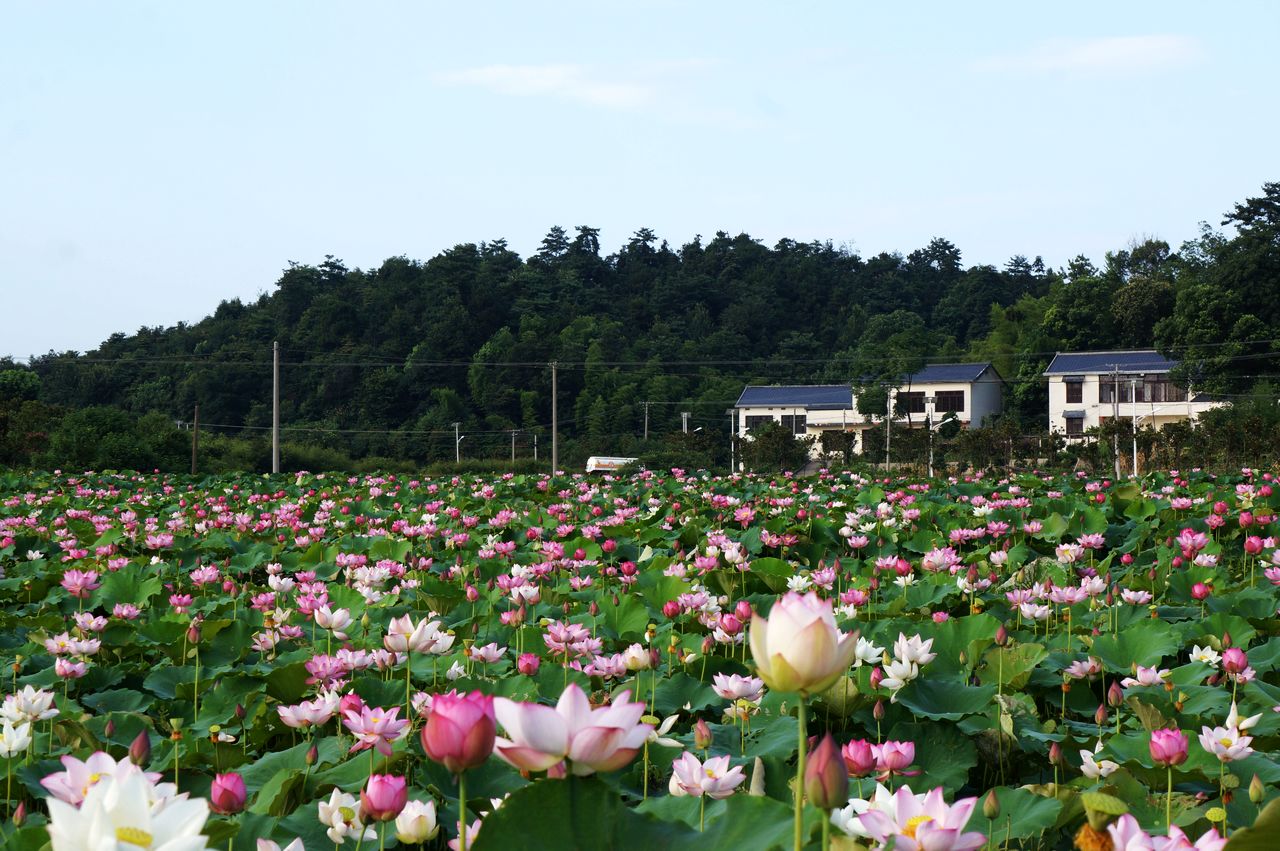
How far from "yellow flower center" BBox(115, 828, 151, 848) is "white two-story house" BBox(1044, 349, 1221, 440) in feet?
154

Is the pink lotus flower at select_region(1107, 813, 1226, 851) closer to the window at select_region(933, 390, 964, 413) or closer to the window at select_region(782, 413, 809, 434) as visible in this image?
the window at select_region(933, 390, 964, 413)

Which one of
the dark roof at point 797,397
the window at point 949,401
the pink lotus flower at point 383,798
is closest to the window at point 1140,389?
the window at point 949,401

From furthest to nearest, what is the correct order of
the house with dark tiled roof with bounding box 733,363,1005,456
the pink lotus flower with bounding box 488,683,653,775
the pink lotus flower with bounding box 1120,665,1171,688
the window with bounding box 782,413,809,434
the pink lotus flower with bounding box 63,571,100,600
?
1. the window with bounding box 782,413,809,434
2. the house with dark tiled roof with bounding box 733,363,1005,456
3. the pink lotus flower with bounding box 63,571,100,600
4. the pink lotus flower with bounding box 1120,665,1171,688
5. the pink lotus flower with bounding box 488,683,653,775

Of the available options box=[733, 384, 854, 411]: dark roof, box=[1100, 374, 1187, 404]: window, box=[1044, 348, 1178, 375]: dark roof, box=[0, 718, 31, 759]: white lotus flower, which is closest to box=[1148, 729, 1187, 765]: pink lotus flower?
box=[0, 718, 31, 759]: white lotus flower

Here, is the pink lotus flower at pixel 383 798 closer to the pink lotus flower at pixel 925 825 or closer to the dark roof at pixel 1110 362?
the pink lotus flower at pixel 925 825

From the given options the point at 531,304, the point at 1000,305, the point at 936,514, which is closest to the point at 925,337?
the point at 1000,305

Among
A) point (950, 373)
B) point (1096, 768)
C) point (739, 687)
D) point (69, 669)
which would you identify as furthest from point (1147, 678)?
point (950, 373)

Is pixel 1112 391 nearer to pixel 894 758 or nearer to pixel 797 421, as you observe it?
pixel 797 421

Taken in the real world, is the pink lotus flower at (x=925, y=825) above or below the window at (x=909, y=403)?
above

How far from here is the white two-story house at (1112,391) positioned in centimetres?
4544

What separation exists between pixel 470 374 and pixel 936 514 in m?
48.1

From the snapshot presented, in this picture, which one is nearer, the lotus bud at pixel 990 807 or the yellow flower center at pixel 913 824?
the yellow flower center at pixel 913 824

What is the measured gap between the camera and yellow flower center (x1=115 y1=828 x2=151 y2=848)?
3.23 ft

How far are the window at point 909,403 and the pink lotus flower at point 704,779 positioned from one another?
48069mm
